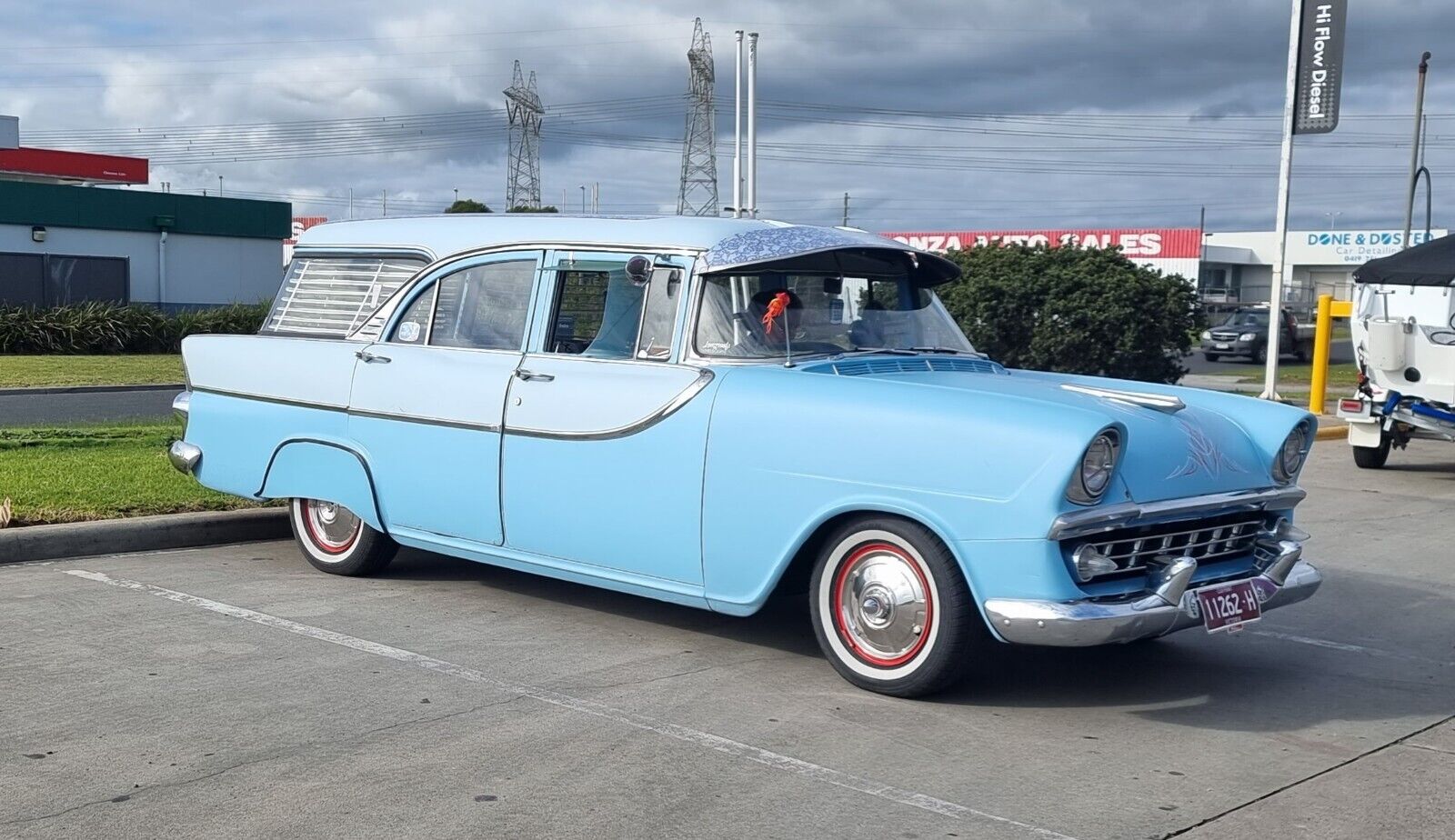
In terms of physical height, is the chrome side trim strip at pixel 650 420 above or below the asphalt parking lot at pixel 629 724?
above

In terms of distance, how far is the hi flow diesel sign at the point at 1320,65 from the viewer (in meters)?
19.1

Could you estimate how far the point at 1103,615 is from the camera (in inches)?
197

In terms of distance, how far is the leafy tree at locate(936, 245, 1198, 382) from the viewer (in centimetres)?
1600

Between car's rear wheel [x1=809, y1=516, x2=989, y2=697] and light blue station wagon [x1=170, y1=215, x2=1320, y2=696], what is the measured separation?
1 cm

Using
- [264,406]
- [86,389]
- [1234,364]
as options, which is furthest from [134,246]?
[264,406]

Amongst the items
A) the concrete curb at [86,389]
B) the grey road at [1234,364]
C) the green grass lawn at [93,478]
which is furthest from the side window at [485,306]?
the grey road at [1234,364]

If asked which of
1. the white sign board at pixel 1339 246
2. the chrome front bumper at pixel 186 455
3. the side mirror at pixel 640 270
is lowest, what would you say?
the chrome front bumper at pixel 186 455

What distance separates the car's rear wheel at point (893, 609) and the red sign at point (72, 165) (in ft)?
153

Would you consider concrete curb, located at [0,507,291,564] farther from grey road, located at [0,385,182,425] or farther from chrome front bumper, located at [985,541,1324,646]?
grey road, located at [0,385,182,425]

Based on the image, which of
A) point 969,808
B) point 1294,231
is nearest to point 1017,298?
point 969,808

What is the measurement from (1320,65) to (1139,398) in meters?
15.4

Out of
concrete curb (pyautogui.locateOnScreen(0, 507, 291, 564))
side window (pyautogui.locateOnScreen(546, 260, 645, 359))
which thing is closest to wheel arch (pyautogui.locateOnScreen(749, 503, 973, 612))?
side window (pyautogui.locateOnScreen(546, 260, 645, 359))

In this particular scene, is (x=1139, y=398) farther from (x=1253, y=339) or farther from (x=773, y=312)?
(x=1253, y=339)

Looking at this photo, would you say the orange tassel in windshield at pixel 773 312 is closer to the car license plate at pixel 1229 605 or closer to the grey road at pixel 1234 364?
the car license plate at pixel 1229 605
